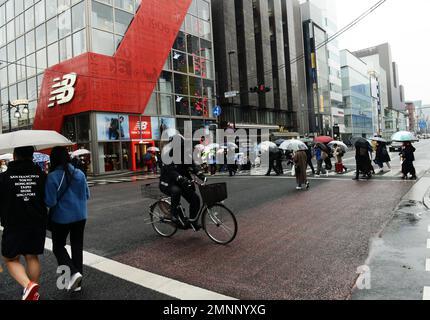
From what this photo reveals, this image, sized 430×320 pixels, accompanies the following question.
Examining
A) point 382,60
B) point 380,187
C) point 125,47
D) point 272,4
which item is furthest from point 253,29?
point 382,60

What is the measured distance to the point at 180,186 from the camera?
5988 mm

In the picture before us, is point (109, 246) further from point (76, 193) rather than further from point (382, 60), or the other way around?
point (382, 60)

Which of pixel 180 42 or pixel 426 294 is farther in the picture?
pixel 180 42

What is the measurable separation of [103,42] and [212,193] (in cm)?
2479

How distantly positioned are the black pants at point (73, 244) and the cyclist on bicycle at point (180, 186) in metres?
2.04

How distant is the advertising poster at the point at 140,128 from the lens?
93.8 feet

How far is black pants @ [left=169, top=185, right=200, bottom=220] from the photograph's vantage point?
594cm

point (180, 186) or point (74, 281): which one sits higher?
point (180, 186)

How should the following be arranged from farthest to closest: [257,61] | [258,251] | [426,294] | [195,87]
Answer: [257,61] < [195,87] < [258,251] < [426,294]

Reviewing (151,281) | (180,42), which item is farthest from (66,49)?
(151,281)

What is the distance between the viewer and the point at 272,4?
5288 cm

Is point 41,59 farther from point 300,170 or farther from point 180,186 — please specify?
point 180,186
